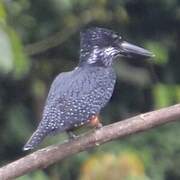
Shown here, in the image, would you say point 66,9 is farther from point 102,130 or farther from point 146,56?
point 102,130

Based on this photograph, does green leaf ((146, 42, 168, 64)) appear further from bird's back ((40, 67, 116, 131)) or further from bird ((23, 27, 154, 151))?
bird's back ((40, 67, 116, 131))

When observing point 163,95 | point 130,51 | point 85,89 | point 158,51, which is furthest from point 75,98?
point 158,51

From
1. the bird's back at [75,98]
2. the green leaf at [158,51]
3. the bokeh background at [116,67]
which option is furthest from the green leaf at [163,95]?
the bird's back at [75,98]

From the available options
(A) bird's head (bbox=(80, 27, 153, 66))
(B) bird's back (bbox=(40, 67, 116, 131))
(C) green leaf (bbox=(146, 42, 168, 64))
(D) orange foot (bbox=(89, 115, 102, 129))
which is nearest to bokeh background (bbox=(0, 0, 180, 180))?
(C) green leaf (bbox=(146, 42, 168, 64))

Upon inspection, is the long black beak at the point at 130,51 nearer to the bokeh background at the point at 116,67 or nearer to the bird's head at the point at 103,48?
the bird's head at the point at 103,48

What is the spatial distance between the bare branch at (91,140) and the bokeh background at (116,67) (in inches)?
79.0

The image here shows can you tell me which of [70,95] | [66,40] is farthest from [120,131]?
[66,40]

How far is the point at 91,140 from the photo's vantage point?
4.26 meters

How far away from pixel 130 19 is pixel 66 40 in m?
0.49

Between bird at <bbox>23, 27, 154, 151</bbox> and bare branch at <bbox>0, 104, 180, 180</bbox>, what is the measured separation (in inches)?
6.7

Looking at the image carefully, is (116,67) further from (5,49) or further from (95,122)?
(5,49)

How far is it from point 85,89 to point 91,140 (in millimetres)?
480

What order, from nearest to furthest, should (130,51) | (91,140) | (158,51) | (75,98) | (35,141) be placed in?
(91,140), (35,141), (75,98), (130,51), (158,51)

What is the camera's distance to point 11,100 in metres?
6.93
